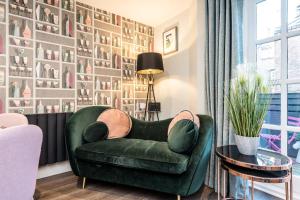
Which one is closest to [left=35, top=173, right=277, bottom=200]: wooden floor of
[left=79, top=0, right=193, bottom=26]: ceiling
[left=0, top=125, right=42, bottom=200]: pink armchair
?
[left=0, top=125, right=42, bottom=200]: pink armchair

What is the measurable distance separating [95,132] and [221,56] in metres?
1.57

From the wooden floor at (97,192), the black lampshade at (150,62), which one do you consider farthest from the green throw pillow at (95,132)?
the black lampshade at (150,62)

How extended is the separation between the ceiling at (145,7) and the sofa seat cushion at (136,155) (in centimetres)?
188

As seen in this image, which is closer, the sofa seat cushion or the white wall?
the sofa seat cushion

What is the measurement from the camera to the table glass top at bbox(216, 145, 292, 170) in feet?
3.96

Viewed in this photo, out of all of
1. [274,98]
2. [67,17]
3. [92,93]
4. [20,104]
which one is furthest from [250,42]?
[20,104]

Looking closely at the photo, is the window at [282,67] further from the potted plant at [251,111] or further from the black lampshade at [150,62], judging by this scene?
the black lampshade at [150,62]

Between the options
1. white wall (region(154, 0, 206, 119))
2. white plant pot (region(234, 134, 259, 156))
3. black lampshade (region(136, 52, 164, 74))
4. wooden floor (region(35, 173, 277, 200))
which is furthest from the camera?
black lampshade (region(136, 52, 164, 74))

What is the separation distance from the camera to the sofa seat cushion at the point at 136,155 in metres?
1.61

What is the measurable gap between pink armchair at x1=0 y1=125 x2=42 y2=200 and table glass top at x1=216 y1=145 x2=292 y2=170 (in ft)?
4.22

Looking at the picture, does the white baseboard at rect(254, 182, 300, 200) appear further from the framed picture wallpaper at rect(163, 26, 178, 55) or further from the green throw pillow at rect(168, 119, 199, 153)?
the framed picture wallpaper at rect(163, 26, 178, 55)

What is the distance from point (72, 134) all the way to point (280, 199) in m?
2.13

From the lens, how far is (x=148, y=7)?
2762mm

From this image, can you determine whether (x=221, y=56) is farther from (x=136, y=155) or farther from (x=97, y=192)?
(x=97, y=192)
